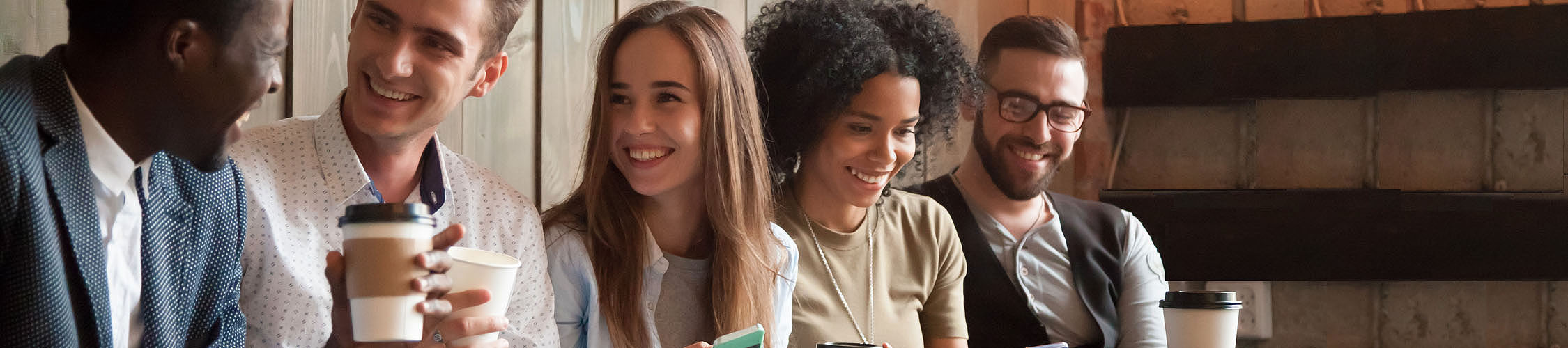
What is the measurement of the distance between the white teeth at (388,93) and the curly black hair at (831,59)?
707 millimetres

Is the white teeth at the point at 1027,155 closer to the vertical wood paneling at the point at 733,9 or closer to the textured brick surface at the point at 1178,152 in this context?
the vertical wood paneling at the point at 733,9

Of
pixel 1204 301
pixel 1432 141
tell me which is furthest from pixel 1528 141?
pixel 1204 301

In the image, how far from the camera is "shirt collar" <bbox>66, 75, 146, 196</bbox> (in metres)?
0.90

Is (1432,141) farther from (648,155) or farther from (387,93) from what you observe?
(387,93)

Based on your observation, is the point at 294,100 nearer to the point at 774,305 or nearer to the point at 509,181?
the point at 509,181

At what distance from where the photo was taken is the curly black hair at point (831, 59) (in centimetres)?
198

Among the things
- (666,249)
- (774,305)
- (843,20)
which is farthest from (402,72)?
(843,20)

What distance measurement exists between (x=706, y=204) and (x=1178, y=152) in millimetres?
1787

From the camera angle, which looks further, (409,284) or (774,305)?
(774,305)

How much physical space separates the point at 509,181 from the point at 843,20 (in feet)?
1.85

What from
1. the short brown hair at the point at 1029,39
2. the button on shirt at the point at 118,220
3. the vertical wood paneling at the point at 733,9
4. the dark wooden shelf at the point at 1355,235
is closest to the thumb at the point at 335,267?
the button on shirt at the point at 118,220

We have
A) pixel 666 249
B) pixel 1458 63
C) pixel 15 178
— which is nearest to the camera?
pixel 15 178

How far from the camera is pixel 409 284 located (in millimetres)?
988

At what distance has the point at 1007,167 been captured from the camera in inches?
98.3
